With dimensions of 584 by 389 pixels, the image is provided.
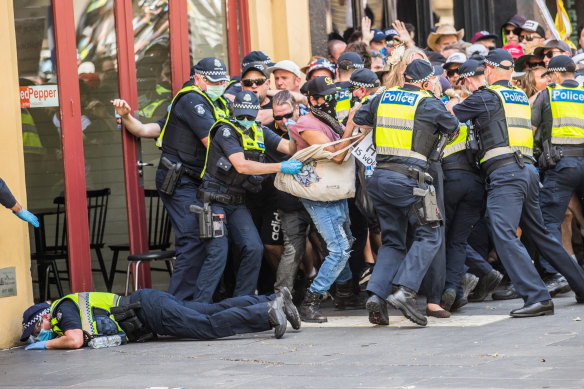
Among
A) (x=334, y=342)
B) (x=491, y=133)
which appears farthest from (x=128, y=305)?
(x=491, y=133)

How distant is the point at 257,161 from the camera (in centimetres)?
830

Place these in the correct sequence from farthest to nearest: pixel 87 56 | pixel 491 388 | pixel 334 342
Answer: pixel 87 56, pixel 334 342, pixel 491 388

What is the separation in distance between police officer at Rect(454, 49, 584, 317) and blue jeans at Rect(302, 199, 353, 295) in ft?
3.75

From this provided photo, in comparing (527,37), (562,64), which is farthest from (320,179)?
(527,37)

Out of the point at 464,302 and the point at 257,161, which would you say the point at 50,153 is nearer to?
the point at 257,161

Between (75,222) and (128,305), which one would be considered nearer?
(128,305)

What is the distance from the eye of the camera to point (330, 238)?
26.8 feet

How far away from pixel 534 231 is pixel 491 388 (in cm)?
345

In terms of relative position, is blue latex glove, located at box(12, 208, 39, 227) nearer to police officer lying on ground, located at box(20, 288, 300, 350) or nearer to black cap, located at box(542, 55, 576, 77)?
police officer lying on ground, located at box(20, 288, 300, 350)

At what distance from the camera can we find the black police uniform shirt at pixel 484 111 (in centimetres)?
818

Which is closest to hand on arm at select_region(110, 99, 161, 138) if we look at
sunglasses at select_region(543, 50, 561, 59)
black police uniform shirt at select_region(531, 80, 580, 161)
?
black police uniform shirt at select_region(531, 80, 580, 161)

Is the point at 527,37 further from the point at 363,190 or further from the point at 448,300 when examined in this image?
the point at 448,300

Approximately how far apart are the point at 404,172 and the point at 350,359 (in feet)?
6.03

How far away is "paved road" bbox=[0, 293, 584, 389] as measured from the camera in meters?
5.54
